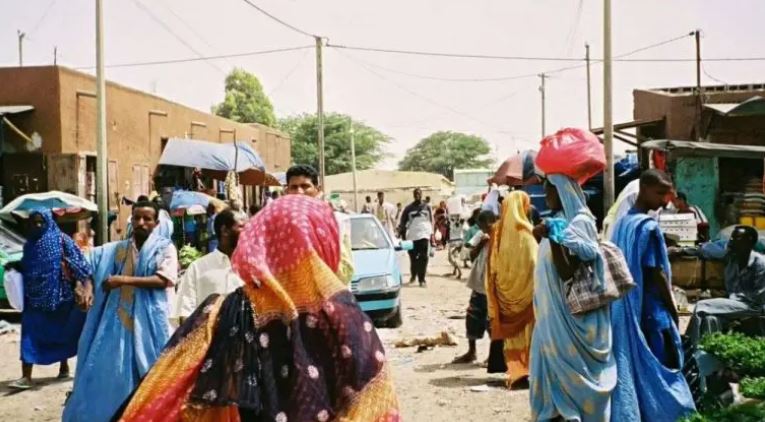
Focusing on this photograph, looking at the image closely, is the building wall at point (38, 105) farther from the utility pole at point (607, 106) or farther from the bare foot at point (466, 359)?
the bare foot at point (466, 359)

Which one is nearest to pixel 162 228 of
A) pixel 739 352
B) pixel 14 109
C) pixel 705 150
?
pixel 739 352

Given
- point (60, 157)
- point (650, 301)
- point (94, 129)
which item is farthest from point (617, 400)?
point (94, 129)

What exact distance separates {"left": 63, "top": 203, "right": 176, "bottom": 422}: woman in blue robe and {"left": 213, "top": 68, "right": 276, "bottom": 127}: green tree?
56235 mm

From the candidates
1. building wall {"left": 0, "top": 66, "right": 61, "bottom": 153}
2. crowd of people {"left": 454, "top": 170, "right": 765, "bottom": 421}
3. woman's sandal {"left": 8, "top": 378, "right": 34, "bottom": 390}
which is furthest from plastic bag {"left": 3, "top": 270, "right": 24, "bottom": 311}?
building wall {"left": 0, "top": 66, "right": 61, "bottom": 153}

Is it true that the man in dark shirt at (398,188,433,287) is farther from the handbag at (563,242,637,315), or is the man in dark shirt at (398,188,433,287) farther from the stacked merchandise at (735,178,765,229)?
the handbag at (563,242,637,315)

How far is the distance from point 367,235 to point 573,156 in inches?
295

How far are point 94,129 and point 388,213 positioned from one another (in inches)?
292

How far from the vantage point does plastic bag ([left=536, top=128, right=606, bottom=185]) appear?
5.13 metres

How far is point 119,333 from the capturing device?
5.66 m

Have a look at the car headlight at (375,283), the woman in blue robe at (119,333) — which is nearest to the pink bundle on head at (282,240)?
the woman in blue robe at (119,333)

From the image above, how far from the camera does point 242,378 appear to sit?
130 inches

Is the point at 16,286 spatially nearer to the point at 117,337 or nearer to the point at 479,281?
the point at 117,337

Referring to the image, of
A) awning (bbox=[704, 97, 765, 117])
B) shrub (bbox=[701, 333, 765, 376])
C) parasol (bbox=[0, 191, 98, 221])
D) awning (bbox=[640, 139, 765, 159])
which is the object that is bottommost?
shrub (bbox=[701, 333, 765, 376])

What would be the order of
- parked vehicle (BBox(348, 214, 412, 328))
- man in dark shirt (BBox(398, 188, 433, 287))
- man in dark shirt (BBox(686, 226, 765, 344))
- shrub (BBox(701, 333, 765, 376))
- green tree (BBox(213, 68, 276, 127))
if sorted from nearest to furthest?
1. shrub (BBox(701, 333, 765, 376))
2. man in dark shirt (BBox(686, 226, 765, 344))
3. parked vehicle (BBox(348, 214, 412, 328))
4. man in dark shirt (BBox(398, 188, 433, 287))
5. green tree (BBox(213, 68, 276, 127))
